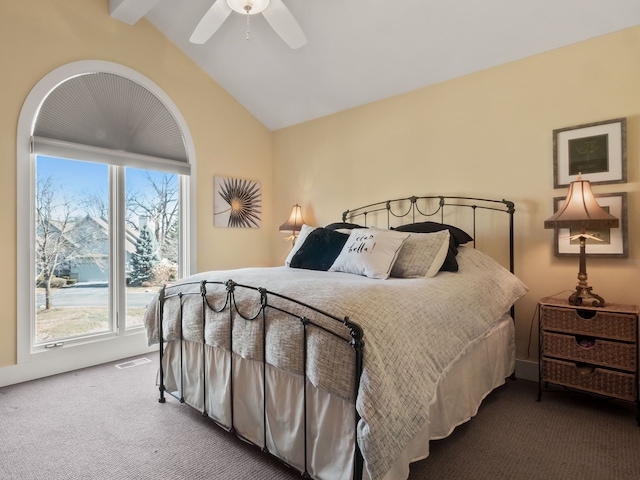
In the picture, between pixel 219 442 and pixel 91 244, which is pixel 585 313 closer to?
pixel 219 442

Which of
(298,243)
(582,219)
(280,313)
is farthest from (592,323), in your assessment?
(298,243)

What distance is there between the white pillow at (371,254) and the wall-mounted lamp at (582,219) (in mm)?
946

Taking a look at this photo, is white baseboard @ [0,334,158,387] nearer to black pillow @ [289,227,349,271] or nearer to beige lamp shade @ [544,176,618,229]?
black pillow @ [289,227,349,271]

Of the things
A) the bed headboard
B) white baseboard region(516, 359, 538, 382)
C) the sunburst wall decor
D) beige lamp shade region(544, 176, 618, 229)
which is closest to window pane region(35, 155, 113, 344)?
the sunburst wall decor

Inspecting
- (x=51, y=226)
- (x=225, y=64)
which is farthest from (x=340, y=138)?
(x=51, y=226)

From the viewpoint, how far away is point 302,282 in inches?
71.2

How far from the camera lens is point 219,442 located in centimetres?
185

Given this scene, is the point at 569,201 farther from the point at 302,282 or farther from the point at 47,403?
the point at 47,403

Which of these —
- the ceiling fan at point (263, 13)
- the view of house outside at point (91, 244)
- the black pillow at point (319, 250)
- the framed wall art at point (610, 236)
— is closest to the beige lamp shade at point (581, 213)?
the framed wall art at point (610, 236)

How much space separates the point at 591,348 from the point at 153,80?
161 inches

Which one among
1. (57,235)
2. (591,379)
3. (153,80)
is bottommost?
(591,379)

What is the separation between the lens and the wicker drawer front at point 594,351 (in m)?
2.03

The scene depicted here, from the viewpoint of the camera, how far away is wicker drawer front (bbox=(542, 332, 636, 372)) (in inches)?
79.9

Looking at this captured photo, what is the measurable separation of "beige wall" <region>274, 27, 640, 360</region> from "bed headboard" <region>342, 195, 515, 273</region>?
2.7 inches
